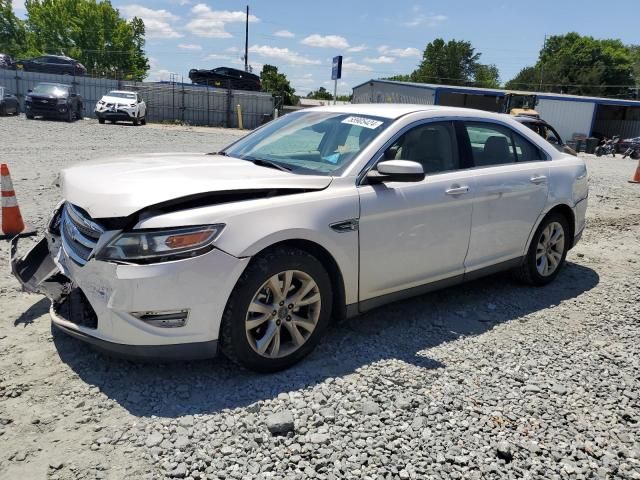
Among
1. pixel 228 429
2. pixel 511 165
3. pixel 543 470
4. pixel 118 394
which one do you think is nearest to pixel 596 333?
pixel 511 165

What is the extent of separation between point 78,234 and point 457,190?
2694 mm

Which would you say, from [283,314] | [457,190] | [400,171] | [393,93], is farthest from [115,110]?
[393,93]

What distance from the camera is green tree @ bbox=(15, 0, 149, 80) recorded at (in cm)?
7288

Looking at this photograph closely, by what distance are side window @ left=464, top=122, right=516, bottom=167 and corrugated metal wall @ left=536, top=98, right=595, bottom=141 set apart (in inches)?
1474

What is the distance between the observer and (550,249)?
534cm

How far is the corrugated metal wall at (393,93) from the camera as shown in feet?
140

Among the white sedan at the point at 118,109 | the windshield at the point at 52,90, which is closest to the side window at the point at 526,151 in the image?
the white sedan at the point at 118,109

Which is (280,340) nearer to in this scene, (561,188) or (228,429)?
(228,429)

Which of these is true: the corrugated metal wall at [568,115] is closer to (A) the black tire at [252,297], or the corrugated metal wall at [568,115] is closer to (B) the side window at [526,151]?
(B) the side window at [526,151]

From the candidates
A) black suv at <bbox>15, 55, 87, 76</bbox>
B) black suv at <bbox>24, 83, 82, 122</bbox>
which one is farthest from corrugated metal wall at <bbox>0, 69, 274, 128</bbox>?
black suv at <bbox>24, 83, 82, 122</bbox>

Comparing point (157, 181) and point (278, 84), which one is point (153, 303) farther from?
point (278, 84)

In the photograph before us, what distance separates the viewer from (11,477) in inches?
95.7

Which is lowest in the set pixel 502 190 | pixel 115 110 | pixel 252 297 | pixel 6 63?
pixel 252 297

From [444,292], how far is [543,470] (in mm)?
2494
